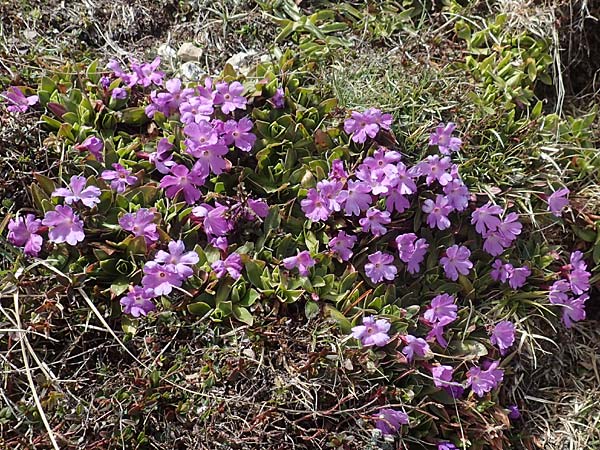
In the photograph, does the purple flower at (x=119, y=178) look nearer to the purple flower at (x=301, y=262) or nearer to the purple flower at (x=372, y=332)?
the purple flower at (x=301, y=262)

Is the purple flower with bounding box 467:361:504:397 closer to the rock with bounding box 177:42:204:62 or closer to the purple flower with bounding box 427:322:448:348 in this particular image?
the purple flower with bounding box 427:322:448:348

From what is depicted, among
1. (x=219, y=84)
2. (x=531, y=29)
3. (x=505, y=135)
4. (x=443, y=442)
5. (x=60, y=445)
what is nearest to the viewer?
(x=60, y=445)

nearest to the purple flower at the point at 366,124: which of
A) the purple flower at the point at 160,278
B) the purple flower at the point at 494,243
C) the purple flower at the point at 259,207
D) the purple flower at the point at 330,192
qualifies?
the purple flower at the point at 330,192

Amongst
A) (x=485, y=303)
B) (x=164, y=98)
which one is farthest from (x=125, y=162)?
(x=485, y=303)

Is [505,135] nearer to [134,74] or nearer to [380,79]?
[380,79]

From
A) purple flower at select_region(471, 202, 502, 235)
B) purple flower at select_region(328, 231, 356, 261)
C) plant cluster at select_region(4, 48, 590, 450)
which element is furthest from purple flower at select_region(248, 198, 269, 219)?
purple flower at select_region(471, 202, 502, 235)
